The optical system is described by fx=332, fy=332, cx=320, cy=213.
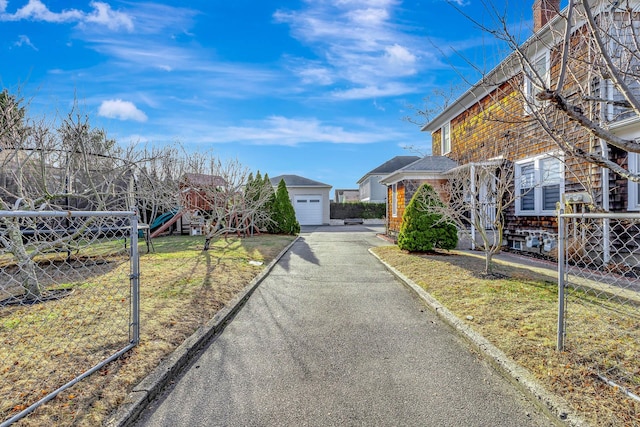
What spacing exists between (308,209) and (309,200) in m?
0.78

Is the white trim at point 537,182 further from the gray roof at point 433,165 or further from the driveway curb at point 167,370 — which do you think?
the driveway curb at point 167,370

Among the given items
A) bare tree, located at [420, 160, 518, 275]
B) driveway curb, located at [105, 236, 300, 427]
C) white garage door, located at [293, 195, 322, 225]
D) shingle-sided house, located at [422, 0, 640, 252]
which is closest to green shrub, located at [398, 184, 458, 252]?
bare tree, located at [420, 160, 518, 275]

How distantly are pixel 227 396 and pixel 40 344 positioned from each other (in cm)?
231

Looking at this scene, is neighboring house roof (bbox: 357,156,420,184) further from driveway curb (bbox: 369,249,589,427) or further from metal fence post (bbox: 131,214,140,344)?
metal fence post (bbox: 131,214,140,344)

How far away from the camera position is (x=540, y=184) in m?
9.28

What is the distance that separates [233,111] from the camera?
1497 centimetres

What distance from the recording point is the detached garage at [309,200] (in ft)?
93.3

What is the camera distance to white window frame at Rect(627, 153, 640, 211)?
6.91 metres

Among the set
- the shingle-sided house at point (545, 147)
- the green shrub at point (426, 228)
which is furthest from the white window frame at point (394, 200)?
the green shrub at point (426, 228)

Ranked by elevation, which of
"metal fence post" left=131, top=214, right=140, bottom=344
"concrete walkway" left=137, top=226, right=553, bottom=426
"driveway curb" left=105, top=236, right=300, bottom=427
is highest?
"metal fence post" left=131, top=214, right=140, bottom=344

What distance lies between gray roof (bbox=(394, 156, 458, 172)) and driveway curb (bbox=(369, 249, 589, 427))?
9479mm

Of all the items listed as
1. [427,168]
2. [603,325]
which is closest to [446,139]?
[427,168]

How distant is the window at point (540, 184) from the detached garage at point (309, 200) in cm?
1903

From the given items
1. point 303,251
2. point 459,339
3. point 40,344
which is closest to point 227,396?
point 40,344
